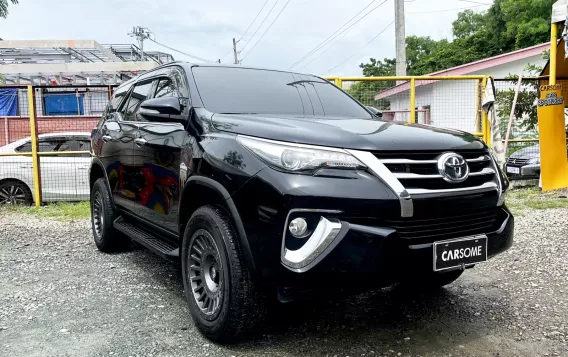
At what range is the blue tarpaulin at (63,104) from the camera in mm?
9844

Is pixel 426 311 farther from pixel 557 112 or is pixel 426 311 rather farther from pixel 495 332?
pixel 557 112

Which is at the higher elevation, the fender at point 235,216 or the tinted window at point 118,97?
the tinted window at point 118,97

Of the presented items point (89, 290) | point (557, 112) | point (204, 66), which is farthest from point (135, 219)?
point (557, 112)

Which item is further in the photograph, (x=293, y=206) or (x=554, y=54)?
(x=554, y=54)

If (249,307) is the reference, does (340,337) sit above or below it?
below

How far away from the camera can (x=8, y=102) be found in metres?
11.2

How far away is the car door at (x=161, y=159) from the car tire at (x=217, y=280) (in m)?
0.43

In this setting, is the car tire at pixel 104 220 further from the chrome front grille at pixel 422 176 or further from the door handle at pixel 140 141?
the chrome front grille at pixel 422 176

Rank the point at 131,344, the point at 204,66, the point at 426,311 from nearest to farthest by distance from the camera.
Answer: the point at 131,344 → the point at 426,311 → the point at 204,66

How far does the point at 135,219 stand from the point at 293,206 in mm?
2445

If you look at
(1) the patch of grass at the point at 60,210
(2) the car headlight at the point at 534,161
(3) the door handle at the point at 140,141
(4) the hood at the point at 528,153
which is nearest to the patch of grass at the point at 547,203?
(2) the car headlight at the point at 534,161

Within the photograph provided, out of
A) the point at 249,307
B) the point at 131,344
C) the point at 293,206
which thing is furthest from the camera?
the point at 131,344

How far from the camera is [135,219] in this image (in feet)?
14.4

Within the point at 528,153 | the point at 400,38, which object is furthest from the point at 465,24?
the point at 528,153
